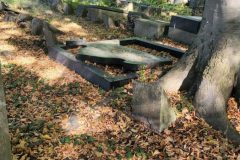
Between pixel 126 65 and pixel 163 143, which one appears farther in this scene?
pixel 126 65

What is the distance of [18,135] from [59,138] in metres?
0.59

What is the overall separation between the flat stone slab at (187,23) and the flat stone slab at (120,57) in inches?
100

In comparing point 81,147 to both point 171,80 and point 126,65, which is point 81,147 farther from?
point 126,65

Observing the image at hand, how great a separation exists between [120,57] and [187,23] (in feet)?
11.3

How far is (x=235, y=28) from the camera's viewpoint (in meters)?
4.84

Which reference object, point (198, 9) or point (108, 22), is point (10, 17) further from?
point (198, 9)

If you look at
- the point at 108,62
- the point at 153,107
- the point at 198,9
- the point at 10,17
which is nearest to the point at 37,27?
the point at 10,17

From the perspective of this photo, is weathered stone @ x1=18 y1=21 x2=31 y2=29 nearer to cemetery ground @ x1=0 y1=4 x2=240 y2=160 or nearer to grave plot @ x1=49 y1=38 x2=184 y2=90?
grave plot @ x1=49 y1=38 x2=184 y2=90

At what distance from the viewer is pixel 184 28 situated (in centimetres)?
956

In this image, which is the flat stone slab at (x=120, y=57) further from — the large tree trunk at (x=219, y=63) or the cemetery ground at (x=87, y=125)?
the large tree trunk at (x=219, y=63)

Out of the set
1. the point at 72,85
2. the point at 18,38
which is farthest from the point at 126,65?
the point at 18,38

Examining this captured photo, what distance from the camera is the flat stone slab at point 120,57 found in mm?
6680

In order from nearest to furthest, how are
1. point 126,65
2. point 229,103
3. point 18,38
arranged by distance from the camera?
1. point 229,103
2. point 126,65
3. point 18,38

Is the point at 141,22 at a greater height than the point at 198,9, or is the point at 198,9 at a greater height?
the point at 198,9
